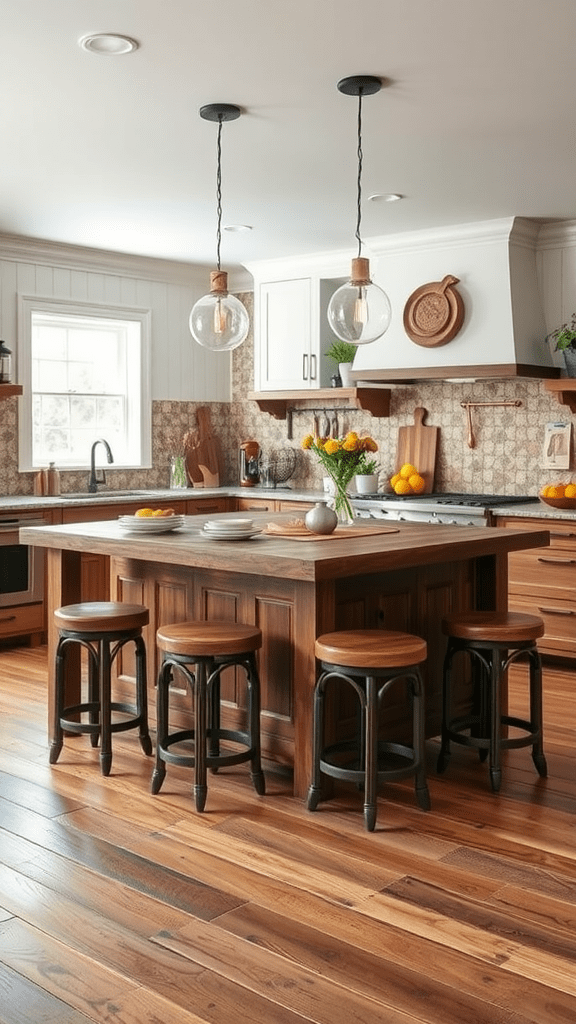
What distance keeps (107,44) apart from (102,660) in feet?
7.03

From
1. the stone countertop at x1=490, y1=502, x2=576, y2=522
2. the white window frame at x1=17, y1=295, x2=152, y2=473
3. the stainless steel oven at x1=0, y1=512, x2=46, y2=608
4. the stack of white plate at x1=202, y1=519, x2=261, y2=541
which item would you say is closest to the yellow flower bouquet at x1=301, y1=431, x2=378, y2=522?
the stack of white plate at x1=202, y1=519, x2=261, y2=541

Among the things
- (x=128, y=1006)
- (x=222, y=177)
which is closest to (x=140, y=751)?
(x=128, y=1006)

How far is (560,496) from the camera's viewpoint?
5.88m

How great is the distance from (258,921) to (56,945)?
507mm

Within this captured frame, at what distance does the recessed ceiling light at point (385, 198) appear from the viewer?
5441mm

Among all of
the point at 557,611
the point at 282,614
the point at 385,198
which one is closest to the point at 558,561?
the point at 557,611

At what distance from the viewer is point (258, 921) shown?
2.66 meters

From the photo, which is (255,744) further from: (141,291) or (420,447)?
(141,291)

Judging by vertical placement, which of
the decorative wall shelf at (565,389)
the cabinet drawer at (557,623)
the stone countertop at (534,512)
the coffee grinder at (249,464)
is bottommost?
the cabinet drawer at (557,623)

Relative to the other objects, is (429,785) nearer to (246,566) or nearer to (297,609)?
(297,609)

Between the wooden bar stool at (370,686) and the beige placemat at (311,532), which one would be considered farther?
the beige placemat at (311,532)

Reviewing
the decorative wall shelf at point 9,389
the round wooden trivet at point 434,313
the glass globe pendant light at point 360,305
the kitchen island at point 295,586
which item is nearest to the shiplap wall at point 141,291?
the decorative wall shelf at point 9,389

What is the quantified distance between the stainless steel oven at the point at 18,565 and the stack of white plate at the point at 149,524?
84.8 inches

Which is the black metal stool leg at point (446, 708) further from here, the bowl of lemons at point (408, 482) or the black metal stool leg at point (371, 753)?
the bowl of lemons at point (408, 482)
